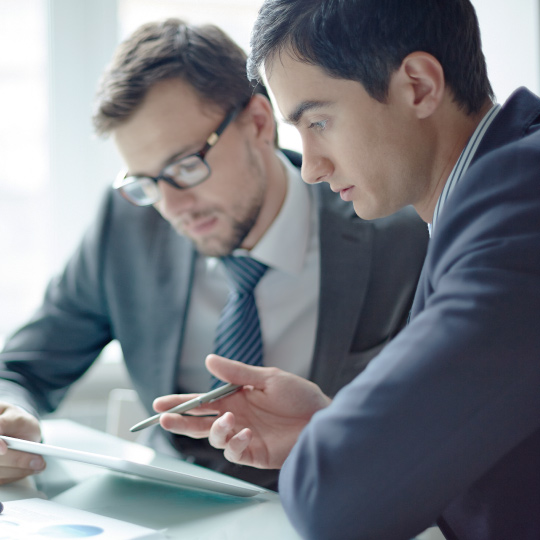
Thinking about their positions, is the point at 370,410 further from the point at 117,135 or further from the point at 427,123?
the point at 117,135

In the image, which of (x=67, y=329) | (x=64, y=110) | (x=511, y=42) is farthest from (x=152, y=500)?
(x=511, y=42)

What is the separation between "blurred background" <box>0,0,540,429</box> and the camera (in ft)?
8.14

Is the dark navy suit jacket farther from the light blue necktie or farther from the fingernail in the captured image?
the light blue necktie

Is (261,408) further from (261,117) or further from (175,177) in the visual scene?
(261,117)

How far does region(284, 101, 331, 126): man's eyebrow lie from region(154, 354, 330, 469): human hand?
1.33ft

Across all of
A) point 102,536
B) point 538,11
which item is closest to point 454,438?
point 102,536

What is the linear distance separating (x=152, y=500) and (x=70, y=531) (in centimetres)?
18

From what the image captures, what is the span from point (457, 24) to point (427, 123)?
0.51 ft

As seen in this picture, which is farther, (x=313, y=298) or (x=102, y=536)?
(x=313, y=298)

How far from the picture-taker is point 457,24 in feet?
3.03

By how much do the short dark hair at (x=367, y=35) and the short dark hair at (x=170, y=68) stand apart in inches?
25.2

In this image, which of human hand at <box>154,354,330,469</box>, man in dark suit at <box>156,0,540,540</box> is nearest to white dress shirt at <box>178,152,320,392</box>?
human hand at <box>154,354,330,469</box>

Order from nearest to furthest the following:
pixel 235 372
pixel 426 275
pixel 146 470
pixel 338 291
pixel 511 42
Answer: pixel 426 275 → pixel 146 470 → pixel 235 372 → pixel 338 291 → pixel 511 42

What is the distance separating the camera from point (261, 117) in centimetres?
169
